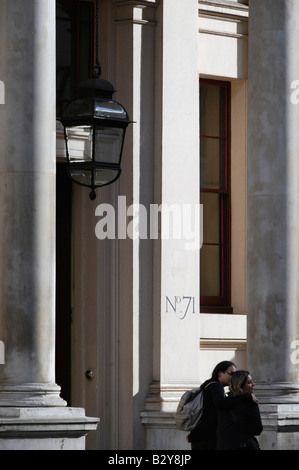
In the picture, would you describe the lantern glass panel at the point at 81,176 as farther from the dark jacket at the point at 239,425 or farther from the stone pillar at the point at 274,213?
the dark jacket at the point at 239,425

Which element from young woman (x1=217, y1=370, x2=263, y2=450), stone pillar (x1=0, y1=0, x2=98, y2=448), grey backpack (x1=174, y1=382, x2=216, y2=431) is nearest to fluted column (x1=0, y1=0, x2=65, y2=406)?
stone pillar (x1=0, y1=0, x2=98, y2=448)

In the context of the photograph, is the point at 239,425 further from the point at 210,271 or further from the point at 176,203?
the point at 210,271

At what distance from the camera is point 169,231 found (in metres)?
16.5

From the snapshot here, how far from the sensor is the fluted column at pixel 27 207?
13.4m

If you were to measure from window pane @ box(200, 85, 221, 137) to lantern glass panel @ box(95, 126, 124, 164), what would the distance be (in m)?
3.58

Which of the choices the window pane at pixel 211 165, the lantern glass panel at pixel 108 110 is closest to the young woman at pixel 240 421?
the lantern glass panel at pixel 108 110

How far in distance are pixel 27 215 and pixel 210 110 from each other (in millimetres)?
5189

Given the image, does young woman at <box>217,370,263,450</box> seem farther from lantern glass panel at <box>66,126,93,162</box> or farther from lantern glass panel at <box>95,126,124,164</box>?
lantern glass panel at <box>66,126,93,162</box>

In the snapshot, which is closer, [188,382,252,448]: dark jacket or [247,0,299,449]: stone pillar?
[188,382,252,448]: dark jacket

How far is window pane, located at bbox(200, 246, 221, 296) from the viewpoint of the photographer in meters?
17.8

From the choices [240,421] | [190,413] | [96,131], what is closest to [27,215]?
[96,131]

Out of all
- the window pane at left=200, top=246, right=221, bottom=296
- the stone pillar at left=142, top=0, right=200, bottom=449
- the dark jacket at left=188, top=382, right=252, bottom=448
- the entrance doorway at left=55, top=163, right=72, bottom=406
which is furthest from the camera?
the window pane at left=200, top=246, right=221, bottom=296

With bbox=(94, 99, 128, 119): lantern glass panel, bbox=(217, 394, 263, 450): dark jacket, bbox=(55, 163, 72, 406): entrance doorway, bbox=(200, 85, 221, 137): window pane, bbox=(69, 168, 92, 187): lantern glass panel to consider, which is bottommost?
bbox=(217, 394, 263, 450): dark jacket

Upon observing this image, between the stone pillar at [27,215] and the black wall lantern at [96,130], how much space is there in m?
0.58
